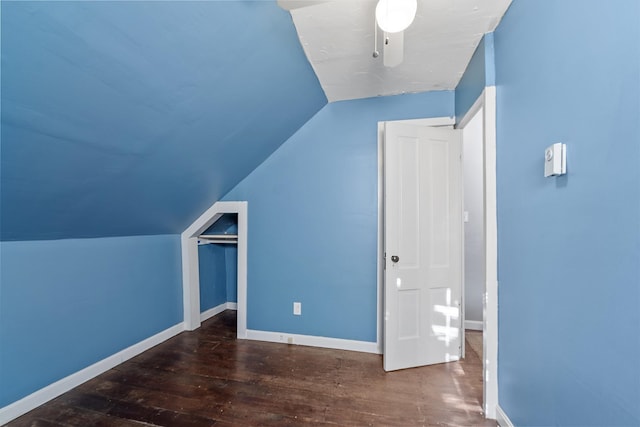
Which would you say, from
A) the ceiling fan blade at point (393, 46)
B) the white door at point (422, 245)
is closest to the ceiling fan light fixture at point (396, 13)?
the ceiling fan blade at point (393, 46)

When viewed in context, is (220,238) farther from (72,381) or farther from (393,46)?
(393,46)

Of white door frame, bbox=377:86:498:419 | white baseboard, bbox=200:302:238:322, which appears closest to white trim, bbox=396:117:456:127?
white door frame, bbox=377:86:498:419

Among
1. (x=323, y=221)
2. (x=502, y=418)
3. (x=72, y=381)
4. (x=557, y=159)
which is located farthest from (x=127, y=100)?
(x=502, y=418)

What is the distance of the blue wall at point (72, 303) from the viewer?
159 cm

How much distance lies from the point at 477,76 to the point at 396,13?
40.3 inches

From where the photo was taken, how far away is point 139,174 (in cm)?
174

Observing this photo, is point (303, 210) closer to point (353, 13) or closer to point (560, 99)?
point (353, 13)

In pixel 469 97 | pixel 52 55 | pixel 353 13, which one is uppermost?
pixel 353 13

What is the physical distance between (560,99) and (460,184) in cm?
128

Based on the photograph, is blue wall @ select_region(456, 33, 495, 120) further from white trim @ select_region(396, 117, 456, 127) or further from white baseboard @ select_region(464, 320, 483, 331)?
white baseboard @ select_region(464, 320, 483, 331)

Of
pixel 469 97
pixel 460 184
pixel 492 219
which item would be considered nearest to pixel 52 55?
pixel 492 219

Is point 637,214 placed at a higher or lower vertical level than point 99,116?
lower

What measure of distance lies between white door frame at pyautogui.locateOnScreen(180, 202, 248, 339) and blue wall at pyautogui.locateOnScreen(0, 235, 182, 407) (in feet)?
0.80

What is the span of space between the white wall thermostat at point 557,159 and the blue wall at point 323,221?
145 cm
